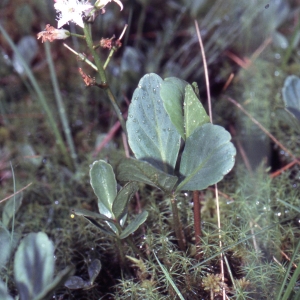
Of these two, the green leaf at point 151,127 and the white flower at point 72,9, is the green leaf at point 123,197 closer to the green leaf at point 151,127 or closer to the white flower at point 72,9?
the green leaf at point 151,127

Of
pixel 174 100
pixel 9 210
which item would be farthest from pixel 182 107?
pixel 9 210

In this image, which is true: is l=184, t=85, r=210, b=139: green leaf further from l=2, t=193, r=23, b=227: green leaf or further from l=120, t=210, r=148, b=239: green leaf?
l=2, t=193, r=23, b=227: green leaf

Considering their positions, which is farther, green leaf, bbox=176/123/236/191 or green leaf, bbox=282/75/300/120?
green leaf, bbox=282/75/300/120

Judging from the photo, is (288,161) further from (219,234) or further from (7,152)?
(7,152)

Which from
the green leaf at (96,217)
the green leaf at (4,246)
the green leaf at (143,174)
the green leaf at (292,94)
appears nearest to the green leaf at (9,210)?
the green leaf at (4,246)

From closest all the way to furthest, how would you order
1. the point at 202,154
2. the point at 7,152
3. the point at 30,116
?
the point at 202,154 < the point at 7,152 < the point at 30,116

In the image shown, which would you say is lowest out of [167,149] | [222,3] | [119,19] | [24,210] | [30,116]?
[24,210]

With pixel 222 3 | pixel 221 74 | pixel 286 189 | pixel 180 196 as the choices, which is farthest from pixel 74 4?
pixel 222 3

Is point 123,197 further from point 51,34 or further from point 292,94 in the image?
point 292,94

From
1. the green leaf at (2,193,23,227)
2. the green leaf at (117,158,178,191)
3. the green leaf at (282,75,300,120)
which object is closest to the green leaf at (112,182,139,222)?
the green leaf at (117,158,178,191)
